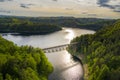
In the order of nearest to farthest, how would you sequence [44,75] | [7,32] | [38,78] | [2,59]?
[2,59], [38,78], [44,75], [7,32]

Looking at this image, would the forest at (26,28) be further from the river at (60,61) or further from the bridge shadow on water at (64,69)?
the bridge shadow on water at (64,69)

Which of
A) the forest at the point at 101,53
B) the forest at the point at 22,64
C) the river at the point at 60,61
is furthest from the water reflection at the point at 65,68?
the forest at the point at 22,64

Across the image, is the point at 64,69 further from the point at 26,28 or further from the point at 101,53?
the point at 26,28

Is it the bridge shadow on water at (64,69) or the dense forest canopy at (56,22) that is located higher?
the bridge shadow on water at (64,69)

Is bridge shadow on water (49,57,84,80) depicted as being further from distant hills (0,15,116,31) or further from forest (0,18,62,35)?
distant hills (0,15,116,31)

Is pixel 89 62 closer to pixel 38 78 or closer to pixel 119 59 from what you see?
pixel 119 59

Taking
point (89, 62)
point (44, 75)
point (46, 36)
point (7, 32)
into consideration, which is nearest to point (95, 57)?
point (89, 62)
